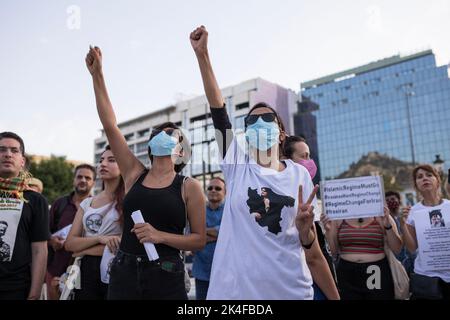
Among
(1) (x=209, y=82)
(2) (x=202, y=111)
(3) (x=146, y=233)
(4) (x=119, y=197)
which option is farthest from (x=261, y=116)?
(2) (x=202, y=111)

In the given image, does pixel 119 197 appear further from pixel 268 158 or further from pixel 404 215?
pixel 404 215

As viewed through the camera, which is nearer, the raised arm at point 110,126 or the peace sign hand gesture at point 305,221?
the peace sign hand gesture at point 305,221

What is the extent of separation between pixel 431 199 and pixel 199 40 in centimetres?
326

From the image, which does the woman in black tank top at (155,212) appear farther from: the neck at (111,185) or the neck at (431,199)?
the neck at (431,199)

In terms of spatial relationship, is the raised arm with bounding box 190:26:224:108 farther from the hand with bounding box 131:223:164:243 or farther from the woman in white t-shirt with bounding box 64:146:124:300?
the woman in white t-shirt with bounding box 64:146:124:300

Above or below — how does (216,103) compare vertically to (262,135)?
above

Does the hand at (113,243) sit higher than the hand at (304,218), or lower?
lower

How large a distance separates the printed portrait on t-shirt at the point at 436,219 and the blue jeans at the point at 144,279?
9.76 ft

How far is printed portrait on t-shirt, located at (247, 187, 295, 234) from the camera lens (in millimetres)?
2209

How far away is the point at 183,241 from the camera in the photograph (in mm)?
2641

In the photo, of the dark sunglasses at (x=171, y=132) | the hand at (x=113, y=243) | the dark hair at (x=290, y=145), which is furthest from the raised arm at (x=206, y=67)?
the hand at (x=113, y=243)

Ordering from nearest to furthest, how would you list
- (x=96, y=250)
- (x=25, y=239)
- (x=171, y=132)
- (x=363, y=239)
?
(x=171, y=132)
(x=25, y=239)
(x=96, y=250)
(x=363, y=239)

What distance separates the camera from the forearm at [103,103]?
3.01 metres
